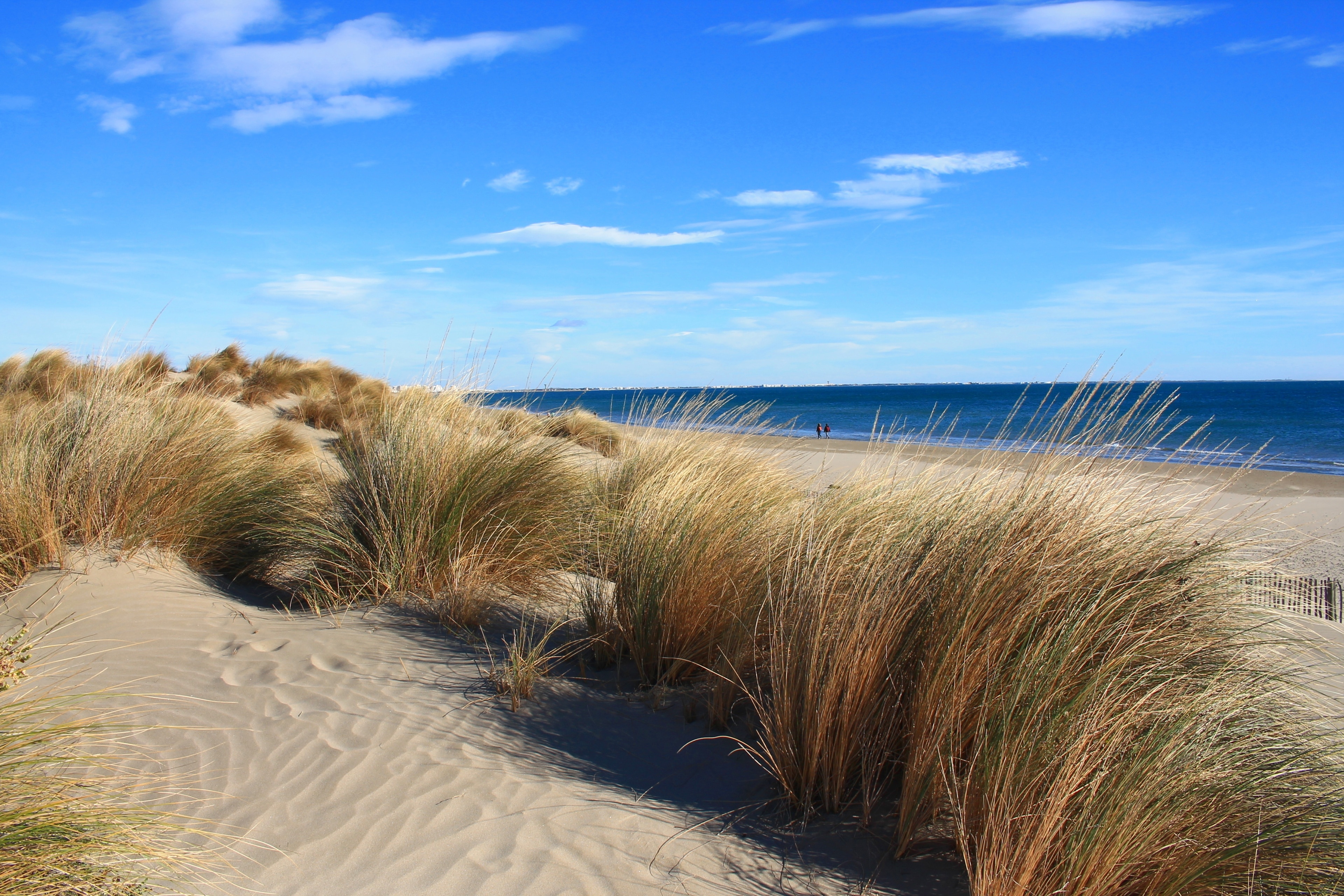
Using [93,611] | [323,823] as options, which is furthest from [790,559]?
[93,611]

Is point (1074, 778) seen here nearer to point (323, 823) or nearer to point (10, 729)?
point (323, 823)

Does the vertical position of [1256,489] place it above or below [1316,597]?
below

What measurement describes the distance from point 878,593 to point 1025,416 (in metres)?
44.6

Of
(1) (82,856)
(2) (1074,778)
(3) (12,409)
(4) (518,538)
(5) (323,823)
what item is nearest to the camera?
(1) (82,856)

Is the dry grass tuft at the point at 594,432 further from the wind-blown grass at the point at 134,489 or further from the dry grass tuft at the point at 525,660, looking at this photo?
the dry grass tuft at the point at 525,660

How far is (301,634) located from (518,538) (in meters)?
1.38

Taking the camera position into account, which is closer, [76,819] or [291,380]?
[76,819]

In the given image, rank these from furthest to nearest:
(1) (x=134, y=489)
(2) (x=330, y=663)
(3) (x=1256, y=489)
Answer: (3) (x=1256, y=489) < (1) (x=134, y=489) < (2) (x=330, y=663)

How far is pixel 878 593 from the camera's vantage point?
9.02ft

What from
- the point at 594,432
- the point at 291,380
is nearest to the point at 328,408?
the point at 291,380

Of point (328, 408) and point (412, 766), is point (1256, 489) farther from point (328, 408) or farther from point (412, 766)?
point (328, 408)

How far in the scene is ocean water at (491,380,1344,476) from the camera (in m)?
5.04

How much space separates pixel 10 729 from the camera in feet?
7.42

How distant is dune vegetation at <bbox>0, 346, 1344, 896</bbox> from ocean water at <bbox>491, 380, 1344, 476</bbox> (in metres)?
0.49
